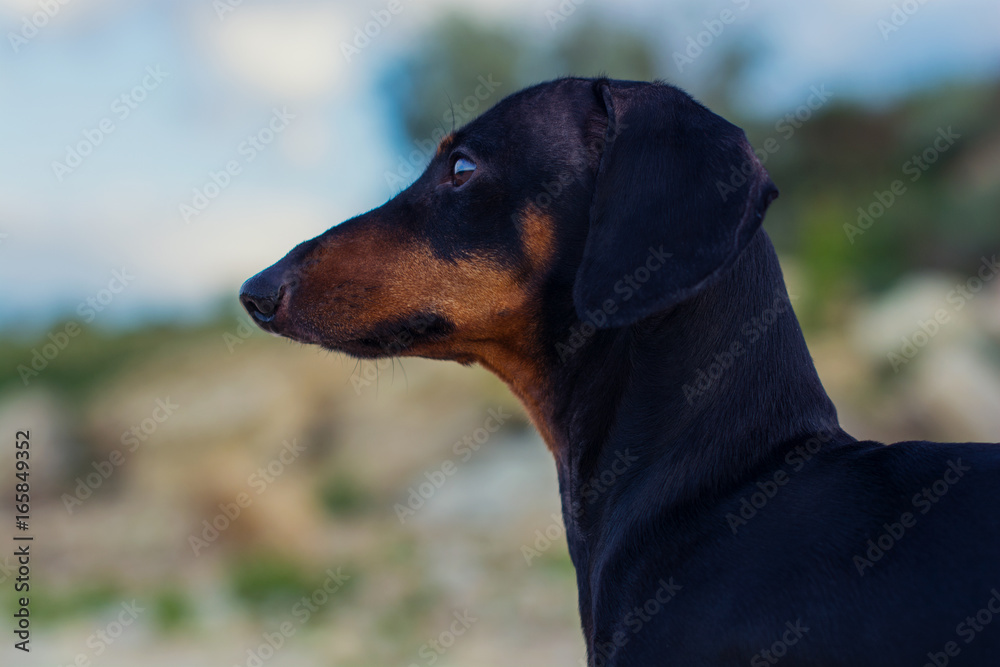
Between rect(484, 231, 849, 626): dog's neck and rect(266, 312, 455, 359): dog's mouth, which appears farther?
rect(266, 312, 455, 359): dog's mouth

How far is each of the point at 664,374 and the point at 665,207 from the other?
499mm

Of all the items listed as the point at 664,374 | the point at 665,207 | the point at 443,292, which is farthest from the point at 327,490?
the point at 665,207

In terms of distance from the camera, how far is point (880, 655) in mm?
2039

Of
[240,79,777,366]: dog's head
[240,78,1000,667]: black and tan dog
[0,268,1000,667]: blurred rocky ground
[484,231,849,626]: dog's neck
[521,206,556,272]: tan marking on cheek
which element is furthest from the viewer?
[0,268,1000,667]: blurred rocky ground

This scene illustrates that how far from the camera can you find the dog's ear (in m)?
2.43

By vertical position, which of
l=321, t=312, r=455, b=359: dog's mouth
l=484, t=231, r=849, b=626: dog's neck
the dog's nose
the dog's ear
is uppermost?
the dog's ear

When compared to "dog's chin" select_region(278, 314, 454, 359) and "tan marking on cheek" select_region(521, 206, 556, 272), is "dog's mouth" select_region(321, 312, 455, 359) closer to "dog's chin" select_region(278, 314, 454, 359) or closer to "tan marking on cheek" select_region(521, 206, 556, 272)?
"dog's chin" select_region(278, 314, 454, 359)

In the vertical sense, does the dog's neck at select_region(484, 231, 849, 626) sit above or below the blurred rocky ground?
above

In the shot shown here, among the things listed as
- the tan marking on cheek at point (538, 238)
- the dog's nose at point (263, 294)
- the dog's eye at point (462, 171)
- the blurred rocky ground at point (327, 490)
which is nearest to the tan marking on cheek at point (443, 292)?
the tan marking on cheek at point (538, 238)

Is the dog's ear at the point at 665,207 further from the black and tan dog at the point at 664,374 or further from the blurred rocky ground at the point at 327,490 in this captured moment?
the blurred rocky ground at the point at 327,490

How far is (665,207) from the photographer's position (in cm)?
254

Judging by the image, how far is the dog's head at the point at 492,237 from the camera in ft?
8.88

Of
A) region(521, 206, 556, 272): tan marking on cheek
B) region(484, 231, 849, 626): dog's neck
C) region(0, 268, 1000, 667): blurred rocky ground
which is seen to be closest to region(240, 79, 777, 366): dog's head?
region(521, 206, 556, 272): tan marking on cheek

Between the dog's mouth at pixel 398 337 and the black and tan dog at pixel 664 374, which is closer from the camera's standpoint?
the black and tan dog at pixel 664 374
